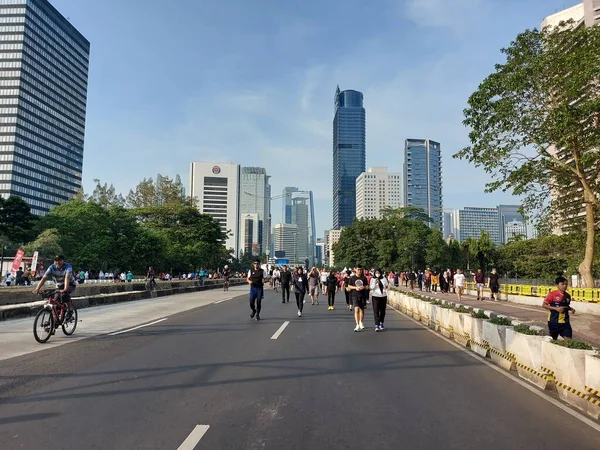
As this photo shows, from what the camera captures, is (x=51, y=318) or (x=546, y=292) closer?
(x=51, y=318)

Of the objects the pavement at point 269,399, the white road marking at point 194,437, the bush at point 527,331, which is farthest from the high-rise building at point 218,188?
the white road marking at point 194,437

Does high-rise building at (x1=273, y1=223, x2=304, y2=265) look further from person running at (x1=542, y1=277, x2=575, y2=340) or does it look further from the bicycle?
person running at (x1=542, y1=277, x2=575, y2=340)

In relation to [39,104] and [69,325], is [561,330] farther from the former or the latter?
[39,104]

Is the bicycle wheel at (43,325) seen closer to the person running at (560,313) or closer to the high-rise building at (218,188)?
the person running at (560,313)

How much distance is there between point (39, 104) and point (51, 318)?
153 meters

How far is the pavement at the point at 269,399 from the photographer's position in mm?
4449

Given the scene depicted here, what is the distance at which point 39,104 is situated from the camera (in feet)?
454

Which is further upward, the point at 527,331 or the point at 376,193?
the point at 376,193

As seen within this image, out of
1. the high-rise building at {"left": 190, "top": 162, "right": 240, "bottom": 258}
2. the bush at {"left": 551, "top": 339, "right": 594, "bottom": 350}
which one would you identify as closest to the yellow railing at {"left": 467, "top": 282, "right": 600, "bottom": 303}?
the bush at {"left": 551, "top": 339, "right": 594, "bottom": 350}

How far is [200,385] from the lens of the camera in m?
6.33

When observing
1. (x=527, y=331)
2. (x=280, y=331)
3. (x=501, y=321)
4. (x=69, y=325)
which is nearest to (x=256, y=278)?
(x=280, y=331)

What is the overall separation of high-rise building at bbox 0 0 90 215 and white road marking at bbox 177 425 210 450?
143m

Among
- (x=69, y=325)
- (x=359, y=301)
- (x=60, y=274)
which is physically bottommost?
(x=69, y=325)

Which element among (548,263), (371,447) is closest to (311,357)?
(371,447)
